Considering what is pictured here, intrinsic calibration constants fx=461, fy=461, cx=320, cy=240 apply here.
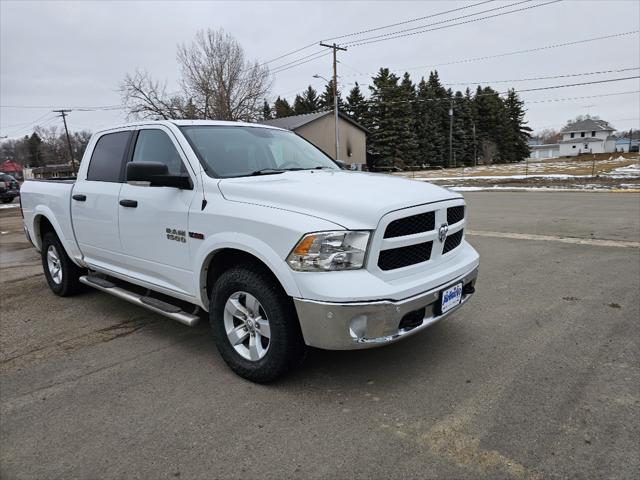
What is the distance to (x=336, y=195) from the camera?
3066mm

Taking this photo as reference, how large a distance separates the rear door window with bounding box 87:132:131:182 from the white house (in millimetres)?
100048

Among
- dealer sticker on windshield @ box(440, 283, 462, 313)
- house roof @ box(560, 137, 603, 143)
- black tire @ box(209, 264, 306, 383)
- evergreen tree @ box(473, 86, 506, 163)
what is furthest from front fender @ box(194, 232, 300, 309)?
house roof @ box(560, 137, 603, 143)

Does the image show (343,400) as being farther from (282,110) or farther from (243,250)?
(282,110)

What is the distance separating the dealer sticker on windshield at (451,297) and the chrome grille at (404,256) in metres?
0.28

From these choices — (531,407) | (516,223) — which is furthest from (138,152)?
(516,223)

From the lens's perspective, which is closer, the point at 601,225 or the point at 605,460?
the point at 605,460

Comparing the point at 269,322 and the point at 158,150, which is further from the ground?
the point at 158,150

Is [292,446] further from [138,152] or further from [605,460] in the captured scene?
[138,152]

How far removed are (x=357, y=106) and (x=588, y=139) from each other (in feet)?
185

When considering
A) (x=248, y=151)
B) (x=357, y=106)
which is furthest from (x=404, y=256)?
(x=357, y=106)

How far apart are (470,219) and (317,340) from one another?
935cm

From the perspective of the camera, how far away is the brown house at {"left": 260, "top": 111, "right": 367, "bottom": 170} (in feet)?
143

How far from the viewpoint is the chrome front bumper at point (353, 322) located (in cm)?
276

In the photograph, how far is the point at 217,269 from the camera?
3.55 m
